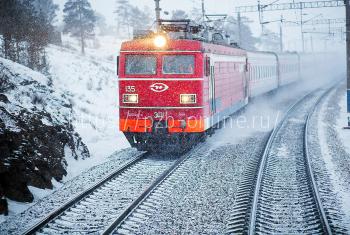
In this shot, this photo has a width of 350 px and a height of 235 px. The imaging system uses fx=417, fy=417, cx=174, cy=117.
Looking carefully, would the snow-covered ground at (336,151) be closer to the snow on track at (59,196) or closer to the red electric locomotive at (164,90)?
the red electric locomotive at (164,90)

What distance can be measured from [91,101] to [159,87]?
39.3 feet

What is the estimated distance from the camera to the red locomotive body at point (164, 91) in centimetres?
1163

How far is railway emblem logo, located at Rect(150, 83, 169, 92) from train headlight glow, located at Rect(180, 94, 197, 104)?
1.70 feet

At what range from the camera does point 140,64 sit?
11930mm

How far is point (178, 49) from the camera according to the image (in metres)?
11.7

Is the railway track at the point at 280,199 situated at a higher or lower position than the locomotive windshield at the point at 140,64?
lower

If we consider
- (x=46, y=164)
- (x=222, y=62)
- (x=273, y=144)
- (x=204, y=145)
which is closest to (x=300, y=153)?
(x=273, y=144)

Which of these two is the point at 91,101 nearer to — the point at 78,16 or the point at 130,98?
the point at 130,98

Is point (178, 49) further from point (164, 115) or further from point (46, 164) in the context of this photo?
point (46, 164)

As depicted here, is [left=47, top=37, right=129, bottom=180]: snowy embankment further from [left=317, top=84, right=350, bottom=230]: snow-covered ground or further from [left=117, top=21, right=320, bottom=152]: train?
[left=317, top=84, right=350, bottom=230]: snow-covered ground

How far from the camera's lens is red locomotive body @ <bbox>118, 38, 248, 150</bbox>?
458 inches

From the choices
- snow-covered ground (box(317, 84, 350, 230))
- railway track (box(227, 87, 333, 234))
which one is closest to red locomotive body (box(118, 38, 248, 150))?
railway track (box(227, 87, 333, 234))

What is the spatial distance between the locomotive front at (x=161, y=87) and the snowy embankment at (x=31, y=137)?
1.85 metres

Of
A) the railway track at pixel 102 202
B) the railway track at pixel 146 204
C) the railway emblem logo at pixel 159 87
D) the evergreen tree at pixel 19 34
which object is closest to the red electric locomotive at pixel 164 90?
the railway emblem logo at pixel 159 87
